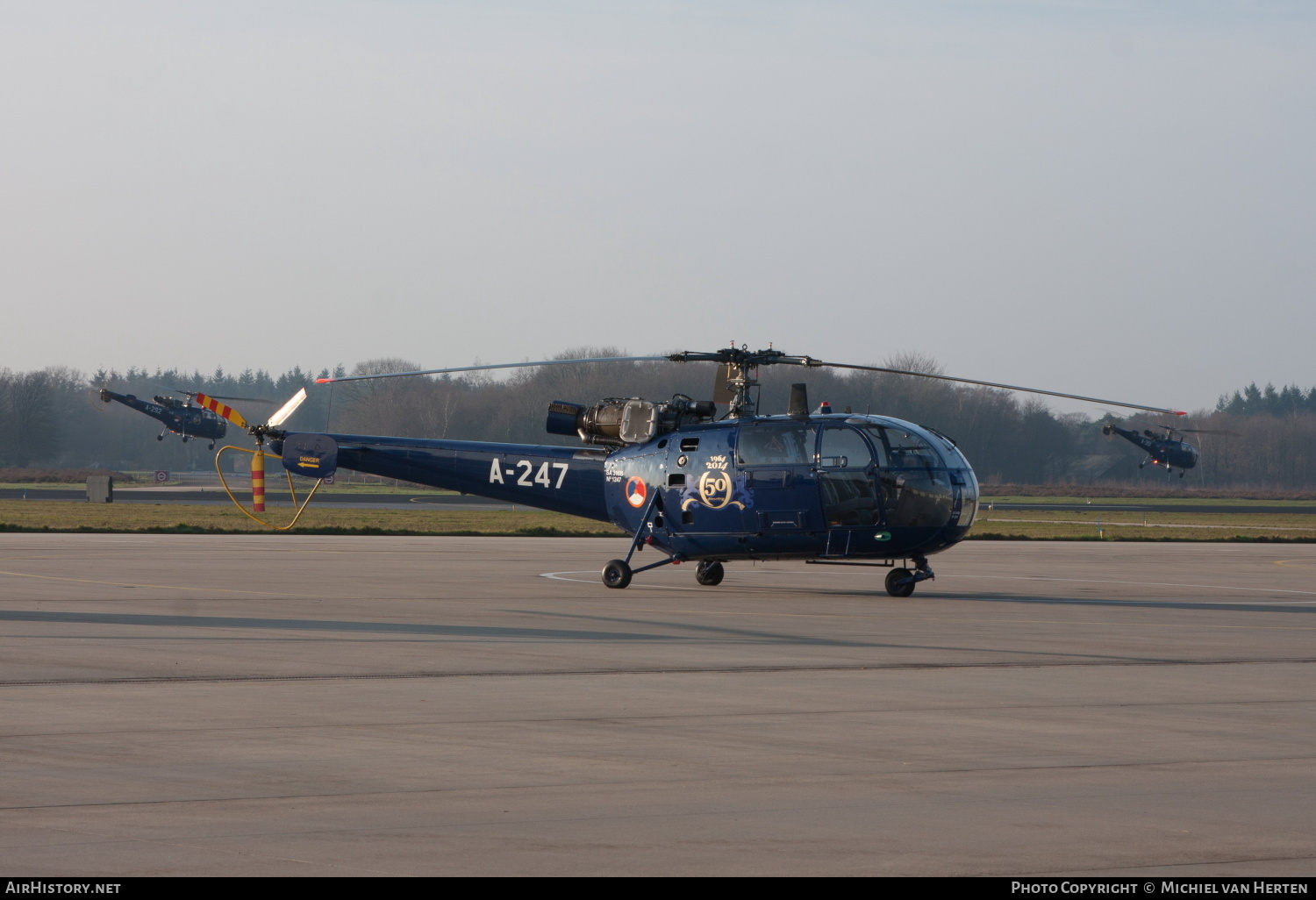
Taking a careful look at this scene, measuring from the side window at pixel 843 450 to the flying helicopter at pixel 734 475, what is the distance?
19mm

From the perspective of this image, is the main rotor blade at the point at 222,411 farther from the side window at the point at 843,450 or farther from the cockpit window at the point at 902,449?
the cockpit window at the point at 902,449

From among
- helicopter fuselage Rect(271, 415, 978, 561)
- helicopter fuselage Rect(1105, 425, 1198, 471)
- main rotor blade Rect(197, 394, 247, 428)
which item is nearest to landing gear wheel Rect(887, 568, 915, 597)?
helicopter fuselage Rect(271, 415, 978, 561)

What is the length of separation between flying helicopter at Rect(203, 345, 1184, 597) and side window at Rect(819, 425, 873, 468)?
0.02m

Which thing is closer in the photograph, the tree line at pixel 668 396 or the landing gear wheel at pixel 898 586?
the landing gear wheel at pixel 898 586

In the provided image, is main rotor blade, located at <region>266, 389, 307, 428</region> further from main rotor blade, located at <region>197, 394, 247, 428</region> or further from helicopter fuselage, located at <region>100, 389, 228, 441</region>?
helicopter fuselage, located at <region>100, 389, 228, 441</region>

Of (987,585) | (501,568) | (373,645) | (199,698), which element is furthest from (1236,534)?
(199,698)

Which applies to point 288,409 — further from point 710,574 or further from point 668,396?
point 668,396

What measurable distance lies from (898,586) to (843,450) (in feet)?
7.82

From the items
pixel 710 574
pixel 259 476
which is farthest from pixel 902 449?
pixel 259 476

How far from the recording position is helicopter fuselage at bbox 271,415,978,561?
67.6ft

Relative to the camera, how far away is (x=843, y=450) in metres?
20.9

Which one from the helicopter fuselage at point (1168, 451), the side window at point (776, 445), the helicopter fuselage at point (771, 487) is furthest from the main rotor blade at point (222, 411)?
the helicopter fuselage at point (1168, 451)

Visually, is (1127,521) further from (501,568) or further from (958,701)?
(958,701)

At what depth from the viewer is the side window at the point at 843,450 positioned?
2073 cm
